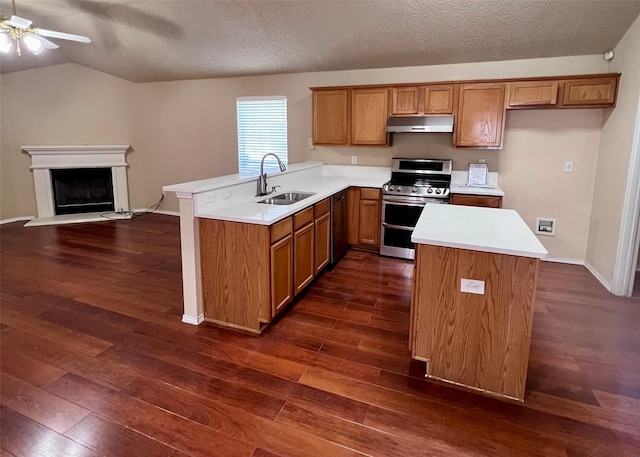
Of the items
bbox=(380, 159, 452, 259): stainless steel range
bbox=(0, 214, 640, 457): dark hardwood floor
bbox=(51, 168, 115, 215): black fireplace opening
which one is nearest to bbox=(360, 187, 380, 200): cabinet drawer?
bbox=(380, 159, 452, 259): stainless steel range

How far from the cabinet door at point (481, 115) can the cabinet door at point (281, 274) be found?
251 centimetres

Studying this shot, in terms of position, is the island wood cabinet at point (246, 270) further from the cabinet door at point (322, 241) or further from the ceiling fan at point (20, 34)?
the ceiling fan at point (20, 34)

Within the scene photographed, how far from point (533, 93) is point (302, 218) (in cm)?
282

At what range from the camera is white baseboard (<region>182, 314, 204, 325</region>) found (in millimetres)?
2937

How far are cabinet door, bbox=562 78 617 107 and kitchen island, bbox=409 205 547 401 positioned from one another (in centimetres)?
243

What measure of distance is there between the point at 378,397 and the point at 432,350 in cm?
44

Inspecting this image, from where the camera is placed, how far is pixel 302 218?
10.6ft

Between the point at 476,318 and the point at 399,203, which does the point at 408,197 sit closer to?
the point at 399,203

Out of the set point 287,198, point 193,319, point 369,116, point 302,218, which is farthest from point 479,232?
point 369,116

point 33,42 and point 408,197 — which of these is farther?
point 408,197

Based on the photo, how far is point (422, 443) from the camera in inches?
70.9

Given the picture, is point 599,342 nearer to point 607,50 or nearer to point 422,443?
point 422,443

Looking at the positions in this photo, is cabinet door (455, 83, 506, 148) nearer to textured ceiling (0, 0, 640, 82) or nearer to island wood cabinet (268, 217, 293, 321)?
textured ceiling (0, 0, 640, 82)

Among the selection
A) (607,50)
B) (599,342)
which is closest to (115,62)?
(607,50)
